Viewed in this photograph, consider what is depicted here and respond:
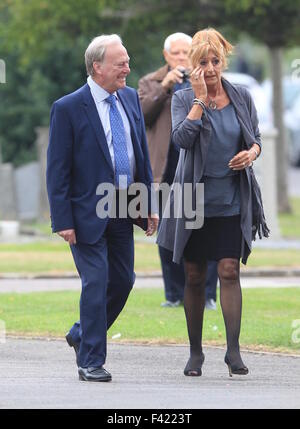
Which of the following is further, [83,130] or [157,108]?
[157,108]

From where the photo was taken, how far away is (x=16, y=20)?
2127cm

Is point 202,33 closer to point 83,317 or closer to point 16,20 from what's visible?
point 83,317

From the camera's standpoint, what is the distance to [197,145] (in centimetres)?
827

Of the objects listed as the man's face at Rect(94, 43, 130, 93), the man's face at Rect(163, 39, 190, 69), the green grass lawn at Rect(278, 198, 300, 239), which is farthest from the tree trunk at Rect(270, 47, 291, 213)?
the man's face at Rect(94, 43, 130, 93)

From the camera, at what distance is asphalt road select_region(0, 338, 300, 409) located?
7242 millimetres

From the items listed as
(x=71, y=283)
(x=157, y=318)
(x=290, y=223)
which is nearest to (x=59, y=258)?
(x=71, y=283)

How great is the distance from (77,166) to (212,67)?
974 millimetres

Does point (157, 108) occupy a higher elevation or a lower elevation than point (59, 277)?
higher

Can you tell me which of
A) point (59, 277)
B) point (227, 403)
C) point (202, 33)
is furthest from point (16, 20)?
point (227, 403)

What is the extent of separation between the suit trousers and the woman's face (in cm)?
95

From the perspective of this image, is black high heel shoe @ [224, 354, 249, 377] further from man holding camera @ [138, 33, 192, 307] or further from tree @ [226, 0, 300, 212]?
tree @ [226, 0, 300, 212]

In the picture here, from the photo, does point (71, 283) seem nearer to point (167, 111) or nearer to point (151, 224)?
point (167, 111)

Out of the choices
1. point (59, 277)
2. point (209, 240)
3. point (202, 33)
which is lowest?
point (59, 277)
